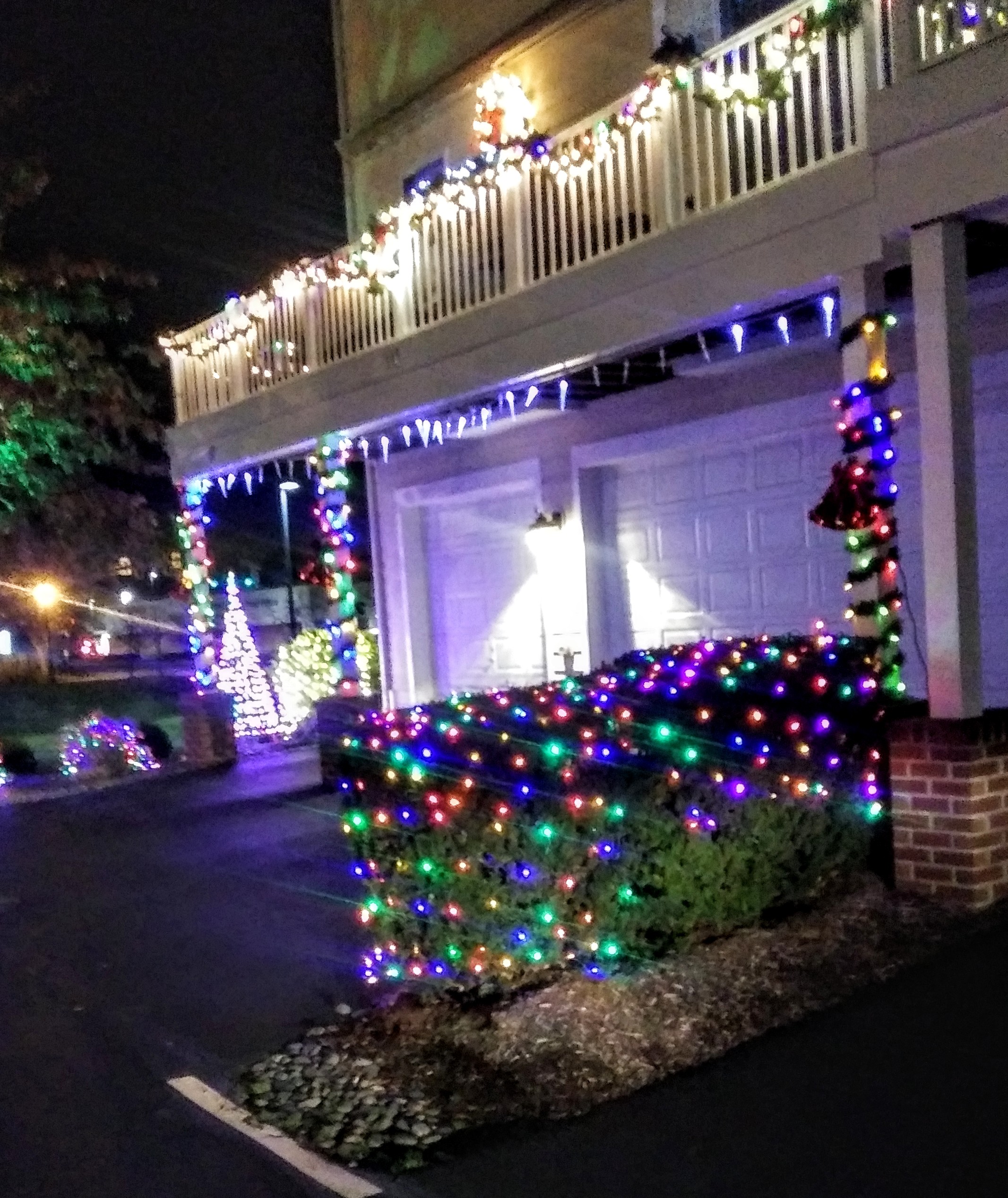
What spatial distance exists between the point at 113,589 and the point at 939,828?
773 inches

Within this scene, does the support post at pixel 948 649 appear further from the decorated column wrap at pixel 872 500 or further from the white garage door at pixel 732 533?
the white garage door at pixel 732 533

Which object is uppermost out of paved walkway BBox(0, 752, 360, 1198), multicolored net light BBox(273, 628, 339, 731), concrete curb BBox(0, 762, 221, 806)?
multicolored net light BBox(273, 628, 339, 731)

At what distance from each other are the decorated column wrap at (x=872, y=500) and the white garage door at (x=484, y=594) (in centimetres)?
521

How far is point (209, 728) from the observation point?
12.8 meters

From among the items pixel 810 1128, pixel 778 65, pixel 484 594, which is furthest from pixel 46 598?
pixel 810 1128

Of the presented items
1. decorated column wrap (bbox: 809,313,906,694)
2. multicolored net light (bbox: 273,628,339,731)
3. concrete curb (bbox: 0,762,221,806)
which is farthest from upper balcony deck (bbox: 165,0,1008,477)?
multicolored net light (bbox: 273,628,339,731)

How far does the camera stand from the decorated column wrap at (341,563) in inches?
440

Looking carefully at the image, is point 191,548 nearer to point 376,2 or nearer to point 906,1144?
point 376,2

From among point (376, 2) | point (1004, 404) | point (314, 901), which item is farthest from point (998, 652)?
point (376, 2)

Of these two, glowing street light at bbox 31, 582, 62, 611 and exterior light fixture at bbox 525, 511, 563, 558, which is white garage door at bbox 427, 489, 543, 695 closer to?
exterior light fixture at bbox 525, 511, 563, 558

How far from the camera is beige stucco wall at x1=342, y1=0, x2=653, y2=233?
9.94 meters

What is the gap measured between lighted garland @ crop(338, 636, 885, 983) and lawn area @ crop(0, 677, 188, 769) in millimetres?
16689

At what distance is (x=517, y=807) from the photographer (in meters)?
5.00

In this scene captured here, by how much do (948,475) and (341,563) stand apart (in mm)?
6807
